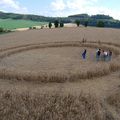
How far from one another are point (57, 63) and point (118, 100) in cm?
1835

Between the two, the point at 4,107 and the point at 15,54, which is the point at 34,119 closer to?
the point at 4,107

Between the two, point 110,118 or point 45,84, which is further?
point 45,84

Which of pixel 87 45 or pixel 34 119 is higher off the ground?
pixel 34 119

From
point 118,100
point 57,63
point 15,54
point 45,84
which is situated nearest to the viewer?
point 118,100

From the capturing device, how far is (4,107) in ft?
40.9

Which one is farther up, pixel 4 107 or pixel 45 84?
pixel 4 107

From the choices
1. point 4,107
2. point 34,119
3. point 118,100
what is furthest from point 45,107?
point 118,100

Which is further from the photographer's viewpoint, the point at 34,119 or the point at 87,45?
the point at 87,45

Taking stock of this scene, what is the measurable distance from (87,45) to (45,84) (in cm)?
2699

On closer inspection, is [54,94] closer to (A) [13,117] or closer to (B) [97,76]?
(A) [13,117]

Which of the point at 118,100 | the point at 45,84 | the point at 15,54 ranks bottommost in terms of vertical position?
the point at 15,54

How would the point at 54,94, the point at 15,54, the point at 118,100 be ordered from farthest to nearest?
the point at 15,54, the point at 118,100, the point at 54,94

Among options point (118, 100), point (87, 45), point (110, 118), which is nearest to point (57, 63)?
point (87, 45)

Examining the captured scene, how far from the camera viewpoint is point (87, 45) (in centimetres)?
4703
